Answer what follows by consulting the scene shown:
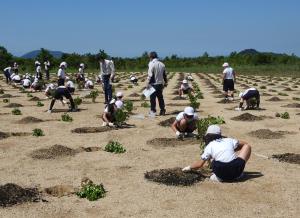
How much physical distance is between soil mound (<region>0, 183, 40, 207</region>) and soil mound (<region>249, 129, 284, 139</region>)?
739cm

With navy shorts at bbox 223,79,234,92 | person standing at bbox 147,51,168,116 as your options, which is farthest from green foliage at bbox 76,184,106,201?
navy shorts at bbox 223,79,234,92

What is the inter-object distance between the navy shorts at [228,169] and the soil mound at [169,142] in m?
3.70

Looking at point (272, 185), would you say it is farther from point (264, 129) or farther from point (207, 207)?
point (264, 129)

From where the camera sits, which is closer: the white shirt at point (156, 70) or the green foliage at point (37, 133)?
the green foliage at point (37, 133)

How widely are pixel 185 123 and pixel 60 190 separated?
16.7ft

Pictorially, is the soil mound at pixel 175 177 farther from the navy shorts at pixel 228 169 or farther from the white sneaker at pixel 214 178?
the navy shorts at pixel 228 169

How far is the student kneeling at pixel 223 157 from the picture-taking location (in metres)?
9.64

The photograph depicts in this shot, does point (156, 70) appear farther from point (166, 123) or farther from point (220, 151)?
point (220, 151)

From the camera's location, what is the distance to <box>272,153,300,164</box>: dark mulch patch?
11.6 meters

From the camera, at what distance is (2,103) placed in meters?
25.2

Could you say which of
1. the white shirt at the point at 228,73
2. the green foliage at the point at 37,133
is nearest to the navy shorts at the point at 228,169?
the green foliage at the point at 37,133

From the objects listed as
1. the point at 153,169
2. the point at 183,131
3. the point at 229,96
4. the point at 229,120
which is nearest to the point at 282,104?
the point at 229,96

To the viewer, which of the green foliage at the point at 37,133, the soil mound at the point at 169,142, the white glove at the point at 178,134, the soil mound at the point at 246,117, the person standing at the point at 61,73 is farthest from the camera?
the person standing at the point at 61,73

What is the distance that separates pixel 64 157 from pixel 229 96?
1431 cm
